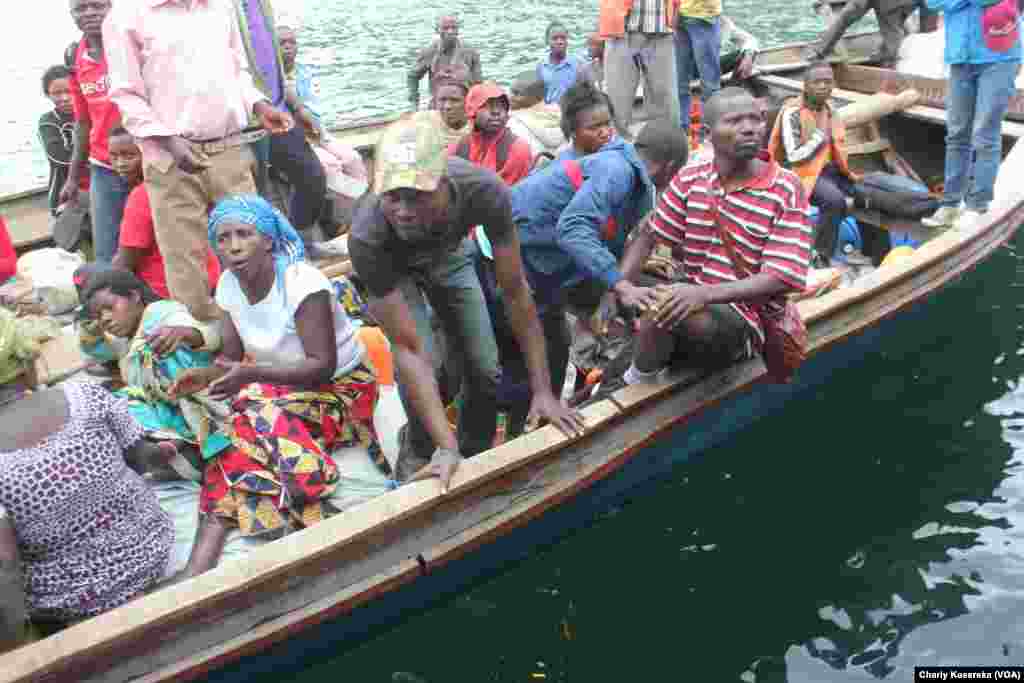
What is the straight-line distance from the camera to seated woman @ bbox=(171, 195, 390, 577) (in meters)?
3.24

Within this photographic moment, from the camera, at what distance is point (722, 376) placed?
402cm

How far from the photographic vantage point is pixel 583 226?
11.3 ft

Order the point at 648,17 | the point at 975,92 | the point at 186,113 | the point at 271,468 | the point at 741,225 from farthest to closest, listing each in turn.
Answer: the point at 648,17
the point at 975,92
the point at 186,113
the point at 741,225
the point at 271,468

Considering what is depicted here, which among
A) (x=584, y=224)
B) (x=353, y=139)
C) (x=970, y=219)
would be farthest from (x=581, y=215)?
(x=353, y=139)

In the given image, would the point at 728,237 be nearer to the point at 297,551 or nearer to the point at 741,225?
the point at 741,225

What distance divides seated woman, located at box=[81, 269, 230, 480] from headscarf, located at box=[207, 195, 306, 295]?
1.19 feet

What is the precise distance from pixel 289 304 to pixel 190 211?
3.63 ft

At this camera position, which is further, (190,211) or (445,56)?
(445,56)

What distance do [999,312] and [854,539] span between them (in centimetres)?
251

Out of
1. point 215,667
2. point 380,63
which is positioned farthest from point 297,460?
point 380,63

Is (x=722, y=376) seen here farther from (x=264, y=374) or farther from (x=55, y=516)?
(x=55, y=516)

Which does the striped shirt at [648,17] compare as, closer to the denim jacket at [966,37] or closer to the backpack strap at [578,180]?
the denim jacket at [966,37]

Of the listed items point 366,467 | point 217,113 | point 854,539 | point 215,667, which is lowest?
point 854,539

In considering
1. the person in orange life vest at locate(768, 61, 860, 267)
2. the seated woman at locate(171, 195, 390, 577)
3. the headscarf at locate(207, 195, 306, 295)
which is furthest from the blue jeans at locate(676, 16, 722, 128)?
the seated woman at locate(171, 195, 390, 577)
